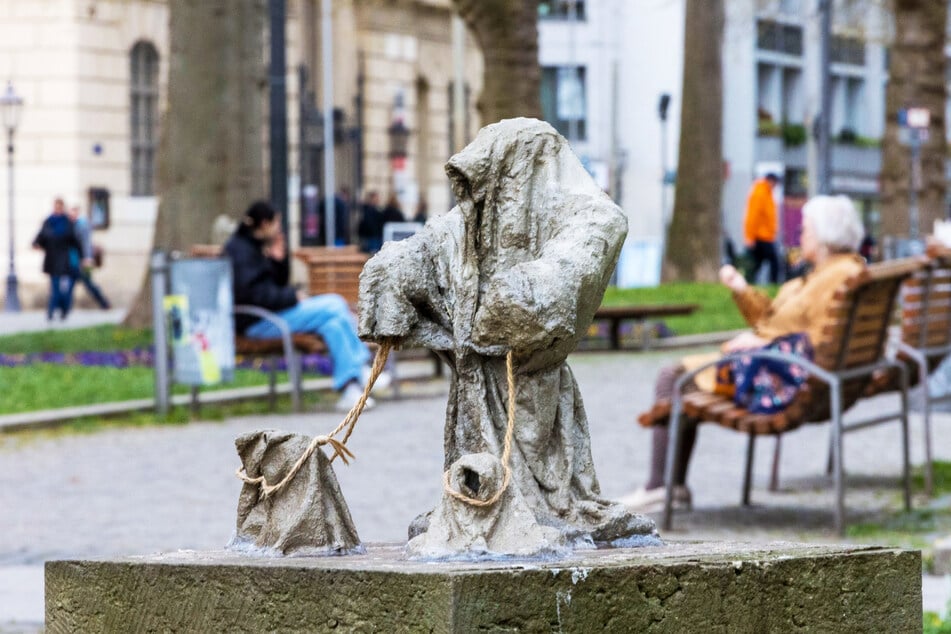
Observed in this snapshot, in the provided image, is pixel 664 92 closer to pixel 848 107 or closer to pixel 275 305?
pixel 848 107

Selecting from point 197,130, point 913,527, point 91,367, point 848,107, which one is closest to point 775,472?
point 913,527

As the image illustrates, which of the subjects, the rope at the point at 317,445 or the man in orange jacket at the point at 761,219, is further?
the man in orange jacket at the point at 761,219

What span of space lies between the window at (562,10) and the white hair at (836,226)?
172 ft

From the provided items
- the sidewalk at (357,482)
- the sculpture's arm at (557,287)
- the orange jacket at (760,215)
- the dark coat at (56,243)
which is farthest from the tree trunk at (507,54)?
the sculpture's arm at (557,287)

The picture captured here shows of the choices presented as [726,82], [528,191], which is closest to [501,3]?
[528,191]

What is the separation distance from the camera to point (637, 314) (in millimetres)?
21156

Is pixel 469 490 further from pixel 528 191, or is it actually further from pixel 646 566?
pixel 528 191

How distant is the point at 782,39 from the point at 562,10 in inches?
304

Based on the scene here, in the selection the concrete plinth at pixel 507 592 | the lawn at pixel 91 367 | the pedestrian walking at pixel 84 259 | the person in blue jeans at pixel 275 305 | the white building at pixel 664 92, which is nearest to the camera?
the concrete plinth at pixel 507 592

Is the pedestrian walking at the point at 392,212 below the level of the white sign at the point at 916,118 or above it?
below

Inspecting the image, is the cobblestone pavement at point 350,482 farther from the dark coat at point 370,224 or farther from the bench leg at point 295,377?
the dark coat at point 370,224

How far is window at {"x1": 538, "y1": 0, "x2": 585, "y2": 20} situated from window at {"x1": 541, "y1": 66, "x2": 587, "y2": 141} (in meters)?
1.45

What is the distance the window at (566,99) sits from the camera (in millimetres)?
62312

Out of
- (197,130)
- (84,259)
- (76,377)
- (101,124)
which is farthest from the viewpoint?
(101,124)
